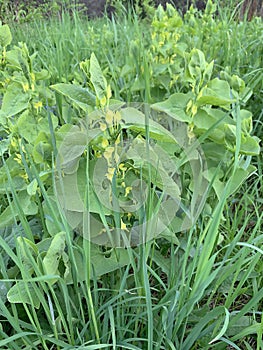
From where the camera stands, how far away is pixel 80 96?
723 mm

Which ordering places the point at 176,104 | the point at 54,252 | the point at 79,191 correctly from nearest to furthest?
the point at 54,252, the point at 79,191, the point at 176,104

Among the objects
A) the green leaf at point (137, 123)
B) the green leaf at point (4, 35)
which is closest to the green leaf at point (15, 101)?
the green leaf at point (4, 35)

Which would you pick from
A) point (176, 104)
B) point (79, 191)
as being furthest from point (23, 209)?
point (176, 104)

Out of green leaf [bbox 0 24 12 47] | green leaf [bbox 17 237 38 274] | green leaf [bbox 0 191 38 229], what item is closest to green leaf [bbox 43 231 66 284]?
green leaf [bbox 17 237 38 274]

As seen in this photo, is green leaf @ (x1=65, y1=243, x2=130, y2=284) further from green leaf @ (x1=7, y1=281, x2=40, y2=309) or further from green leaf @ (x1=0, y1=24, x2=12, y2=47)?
green leaf @ (x1=0, y1=24, x2=12, y2=47)

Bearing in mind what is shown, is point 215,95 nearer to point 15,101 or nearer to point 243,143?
point 243,143

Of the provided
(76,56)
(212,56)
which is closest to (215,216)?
(212,56)

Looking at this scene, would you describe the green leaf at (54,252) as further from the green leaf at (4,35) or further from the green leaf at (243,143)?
the green leaf at (4,35)

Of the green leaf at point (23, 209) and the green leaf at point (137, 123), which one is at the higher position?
the green leaf at point (137, 123)

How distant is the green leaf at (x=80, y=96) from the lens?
2.33ft

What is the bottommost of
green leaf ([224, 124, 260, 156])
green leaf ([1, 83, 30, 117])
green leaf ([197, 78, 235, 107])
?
green leaf ([224, 124, 260, 156])

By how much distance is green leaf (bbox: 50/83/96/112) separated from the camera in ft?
2.33

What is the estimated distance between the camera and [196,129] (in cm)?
82

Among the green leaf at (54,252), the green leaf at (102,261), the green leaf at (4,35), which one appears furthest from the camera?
the green leaf at (4,35)
